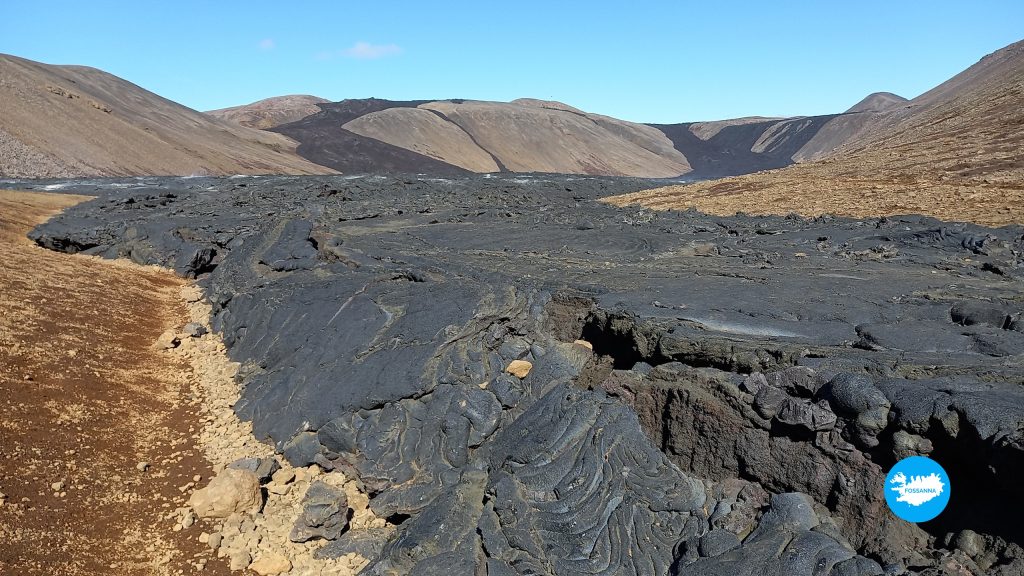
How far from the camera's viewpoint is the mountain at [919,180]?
47.9ft

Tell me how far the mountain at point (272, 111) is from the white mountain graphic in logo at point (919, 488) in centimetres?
7518

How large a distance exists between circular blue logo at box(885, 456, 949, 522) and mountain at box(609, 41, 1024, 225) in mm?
11300

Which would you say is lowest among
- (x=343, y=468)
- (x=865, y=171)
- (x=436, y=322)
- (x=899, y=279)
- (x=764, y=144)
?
(x=343, y=468)

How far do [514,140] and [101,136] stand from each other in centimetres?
3988

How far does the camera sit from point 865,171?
20.6m

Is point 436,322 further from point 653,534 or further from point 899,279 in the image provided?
point 899,279

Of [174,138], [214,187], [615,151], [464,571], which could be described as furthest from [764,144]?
[464,571]

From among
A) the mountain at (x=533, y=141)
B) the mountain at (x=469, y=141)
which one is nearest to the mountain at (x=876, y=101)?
the mountain at (x=533, y=141)

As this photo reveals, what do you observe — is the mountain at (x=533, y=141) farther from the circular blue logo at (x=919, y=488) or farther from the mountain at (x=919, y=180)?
the circular blue logo at (x=919, y=488)

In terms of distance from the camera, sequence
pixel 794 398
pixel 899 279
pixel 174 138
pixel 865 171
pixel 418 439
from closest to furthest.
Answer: pixel 794 398
pixel 418 439
pixel 899 279
pixel 865 171
pixel 174 138

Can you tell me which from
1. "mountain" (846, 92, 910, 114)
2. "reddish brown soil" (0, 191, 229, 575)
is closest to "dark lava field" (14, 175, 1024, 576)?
"reddish brown soil" (0, 191, 229, 575)

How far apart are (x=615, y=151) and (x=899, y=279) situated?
69.3 meters

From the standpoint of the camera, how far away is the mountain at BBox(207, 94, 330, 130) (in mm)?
74219

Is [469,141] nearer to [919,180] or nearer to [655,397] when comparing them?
[919,180]
